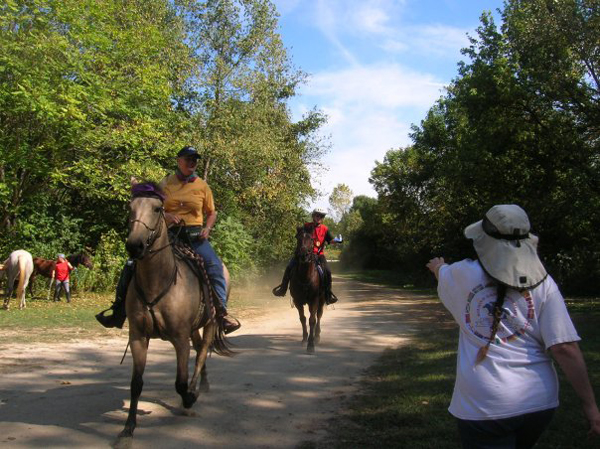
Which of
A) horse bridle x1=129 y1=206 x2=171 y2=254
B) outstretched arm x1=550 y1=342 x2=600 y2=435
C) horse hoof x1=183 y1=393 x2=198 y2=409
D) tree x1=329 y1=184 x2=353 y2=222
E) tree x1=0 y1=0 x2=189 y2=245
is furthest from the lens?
tree x1=329 y1=184 x2=353 y2=222

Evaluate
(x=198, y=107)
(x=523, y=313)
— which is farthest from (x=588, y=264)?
(x=523, y=313)

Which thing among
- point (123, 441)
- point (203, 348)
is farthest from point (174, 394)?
point (123, 441)

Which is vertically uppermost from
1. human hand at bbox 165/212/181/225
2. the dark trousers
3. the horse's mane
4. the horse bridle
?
the horse's mane

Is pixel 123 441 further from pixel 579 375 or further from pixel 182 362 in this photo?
pixel 579 375

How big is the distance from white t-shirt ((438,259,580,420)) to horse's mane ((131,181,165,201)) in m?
3.54

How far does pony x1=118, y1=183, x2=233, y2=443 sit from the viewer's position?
5.37 m

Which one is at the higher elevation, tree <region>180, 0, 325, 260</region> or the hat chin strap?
tree <region>180, 0, 325, 260</region>

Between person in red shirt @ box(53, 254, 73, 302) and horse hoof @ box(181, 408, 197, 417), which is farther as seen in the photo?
person in red shirt @ box(53, 254, 73, 302)

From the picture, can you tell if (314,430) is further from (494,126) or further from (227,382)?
(494,126)

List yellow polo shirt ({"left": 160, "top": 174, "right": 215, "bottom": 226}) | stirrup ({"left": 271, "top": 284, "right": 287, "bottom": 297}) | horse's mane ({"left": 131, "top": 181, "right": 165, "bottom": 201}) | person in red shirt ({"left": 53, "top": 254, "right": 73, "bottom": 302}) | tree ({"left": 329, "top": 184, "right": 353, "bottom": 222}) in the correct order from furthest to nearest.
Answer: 1. tree ({"left": 329, "top": 184, "right": 353, "bottom": 222})
2. person in red shirt ({"left": 53, "top": 254, "right": 73, "bottom": 302})
3. stirrup ({"left": 271, "top": 284, "right": 287, "bottom": 297})
4. yellow polo shirt ({"left": 160, "top": 174, "right": 215, "bottom": 226})
5. horse's mane ({"left": 131, "top": 181, "right": 165, "bottom": 201})

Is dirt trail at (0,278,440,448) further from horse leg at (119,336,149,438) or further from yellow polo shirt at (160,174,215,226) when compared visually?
yellow polo shirt at (160,174,215,226)

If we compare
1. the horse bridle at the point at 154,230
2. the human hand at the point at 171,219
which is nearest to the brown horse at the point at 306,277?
the human hand at the point at 171,219

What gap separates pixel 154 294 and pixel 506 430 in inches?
155

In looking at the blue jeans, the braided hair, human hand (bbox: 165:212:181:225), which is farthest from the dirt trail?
the braided hair
